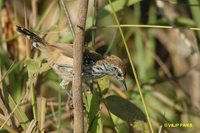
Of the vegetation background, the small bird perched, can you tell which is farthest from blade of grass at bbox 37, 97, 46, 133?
the small bird perched

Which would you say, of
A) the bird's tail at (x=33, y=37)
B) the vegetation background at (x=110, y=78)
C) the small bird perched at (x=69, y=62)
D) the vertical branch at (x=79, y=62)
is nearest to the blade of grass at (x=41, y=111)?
the vegetation background at (x=110, y=78)

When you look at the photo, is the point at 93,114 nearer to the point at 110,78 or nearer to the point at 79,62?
the point at 79,62

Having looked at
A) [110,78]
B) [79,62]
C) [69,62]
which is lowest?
[110,78]

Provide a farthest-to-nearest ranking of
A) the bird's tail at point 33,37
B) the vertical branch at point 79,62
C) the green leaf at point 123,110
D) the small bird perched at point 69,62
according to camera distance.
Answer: the small bird perched at point 69,62 → the bird's tail at point 33,37 → the green leaf at point 123,110 → the vertical branch at point 79,62

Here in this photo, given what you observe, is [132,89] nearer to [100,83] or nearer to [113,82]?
[113,82]

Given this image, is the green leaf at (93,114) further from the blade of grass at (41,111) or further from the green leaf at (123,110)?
the blade of grass at (41,111)

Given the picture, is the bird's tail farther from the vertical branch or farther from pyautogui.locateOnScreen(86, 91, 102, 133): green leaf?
the vertical branch

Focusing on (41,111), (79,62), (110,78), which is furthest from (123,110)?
(110,78)
